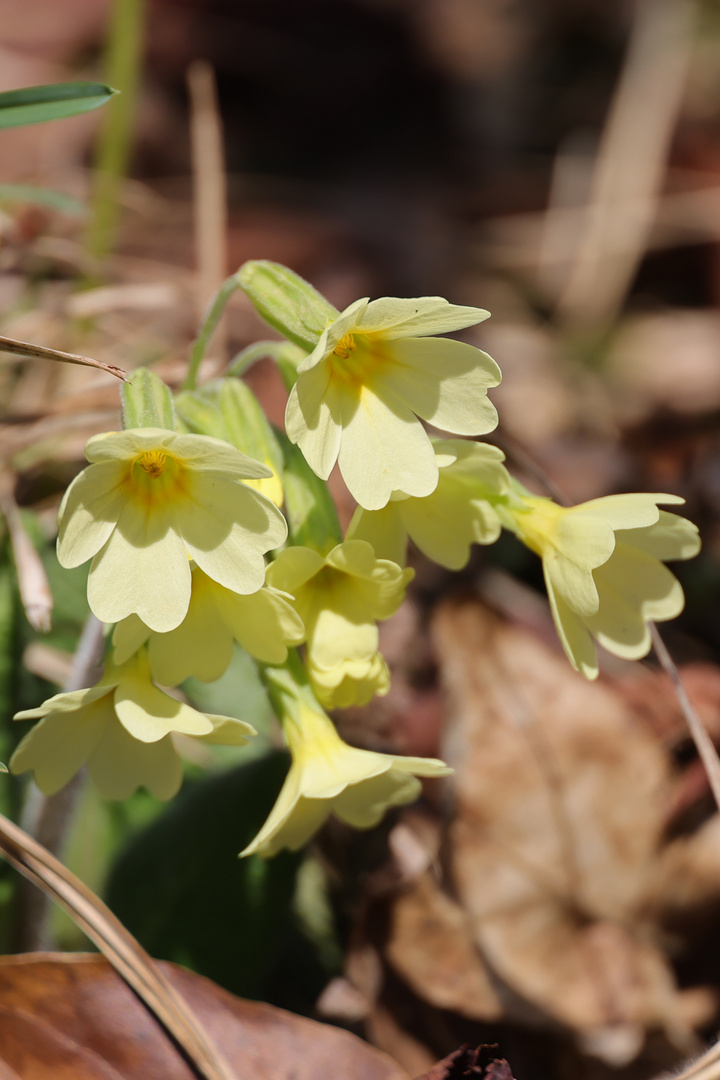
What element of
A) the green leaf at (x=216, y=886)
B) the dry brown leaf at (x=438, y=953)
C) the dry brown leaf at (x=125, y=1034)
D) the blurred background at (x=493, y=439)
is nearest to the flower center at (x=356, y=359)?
the blurred background at (x=493, y=439)

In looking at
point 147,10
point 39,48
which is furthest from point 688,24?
point 39,48

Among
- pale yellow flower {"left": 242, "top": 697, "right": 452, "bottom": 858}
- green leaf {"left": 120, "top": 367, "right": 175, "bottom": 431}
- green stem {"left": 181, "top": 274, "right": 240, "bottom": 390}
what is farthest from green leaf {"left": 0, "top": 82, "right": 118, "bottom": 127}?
pale yellow flower {"left": 242, "top": 697, "right": 452, "bottom": 858}

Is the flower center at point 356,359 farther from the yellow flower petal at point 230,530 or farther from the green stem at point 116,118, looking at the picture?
the green stem at point 116,118

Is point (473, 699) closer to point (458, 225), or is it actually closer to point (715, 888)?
point (715, 888)

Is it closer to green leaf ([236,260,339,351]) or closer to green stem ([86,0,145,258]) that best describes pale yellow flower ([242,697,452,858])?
green leaf ([236,260,339,351])

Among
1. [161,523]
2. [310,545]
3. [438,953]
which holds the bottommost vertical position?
[438,953]

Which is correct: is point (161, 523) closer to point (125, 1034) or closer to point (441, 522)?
point (441, 522)

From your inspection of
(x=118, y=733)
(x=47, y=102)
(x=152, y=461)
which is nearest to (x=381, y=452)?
(x=152, y=461)
